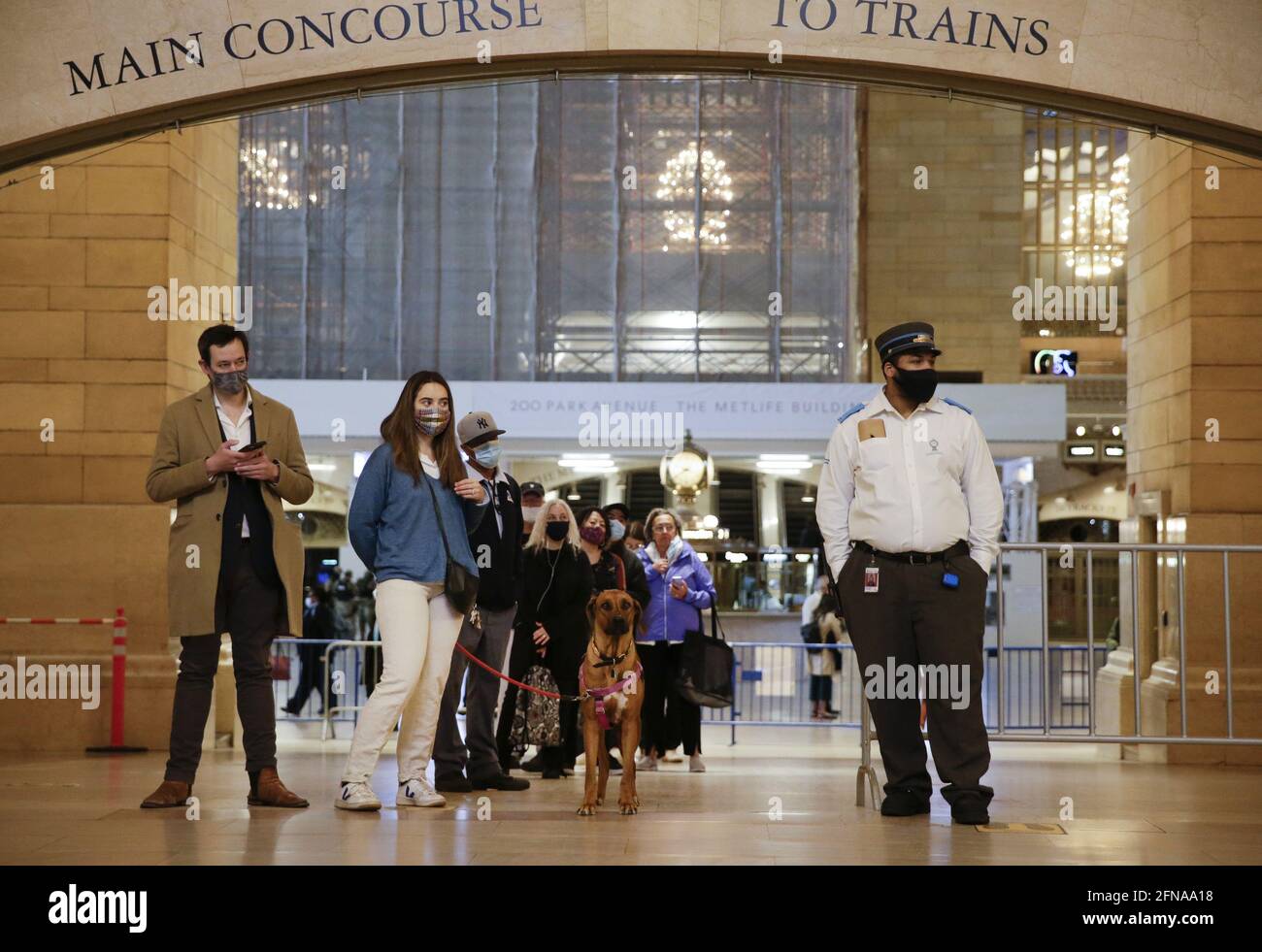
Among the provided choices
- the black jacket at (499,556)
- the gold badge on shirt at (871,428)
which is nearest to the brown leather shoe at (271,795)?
the black jacket at (499,556)

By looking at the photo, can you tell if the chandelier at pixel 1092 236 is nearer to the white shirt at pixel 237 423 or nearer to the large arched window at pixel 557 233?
the large arched window at pixel 557 233

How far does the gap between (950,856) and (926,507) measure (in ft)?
5.38

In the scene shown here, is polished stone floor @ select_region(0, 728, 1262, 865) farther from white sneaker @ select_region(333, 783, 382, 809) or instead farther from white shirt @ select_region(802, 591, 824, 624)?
white shirt @ select_region(802, 591, 824, 624)

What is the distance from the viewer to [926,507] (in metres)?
6.66

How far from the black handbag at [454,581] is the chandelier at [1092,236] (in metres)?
38.4

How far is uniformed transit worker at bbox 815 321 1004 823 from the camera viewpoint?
21.8 feet

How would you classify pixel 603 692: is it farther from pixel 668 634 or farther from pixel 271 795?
pixel 668 634

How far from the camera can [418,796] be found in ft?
23.3

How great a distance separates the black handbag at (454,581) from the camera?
702 centimetres

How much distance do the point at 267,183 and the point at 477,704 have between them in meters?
25.3

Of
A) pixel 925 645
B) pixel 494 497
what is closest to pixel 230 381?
pixel 494 497

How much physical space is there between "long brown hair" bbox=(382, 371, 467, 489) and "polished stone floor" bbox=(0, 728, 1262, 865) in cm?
152

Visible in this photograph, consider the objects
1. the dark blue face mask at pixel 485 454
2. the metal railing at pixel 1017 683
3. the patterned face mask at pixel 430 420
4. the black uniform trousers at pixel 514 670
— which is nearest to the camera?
the patterned face mask at pixel 430 420
